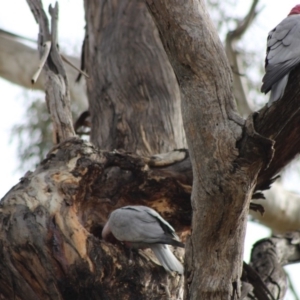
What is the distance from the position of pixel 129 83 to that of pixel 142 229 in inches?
56.7

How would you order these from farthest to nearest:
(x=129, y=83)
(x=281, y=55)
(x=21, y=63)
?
(x=21, y=63), (x=129, y=83), (x=281, y=55)

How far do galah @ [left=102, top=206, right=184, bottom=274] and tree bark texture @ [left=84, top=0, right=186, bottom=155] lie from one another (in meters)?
0.93

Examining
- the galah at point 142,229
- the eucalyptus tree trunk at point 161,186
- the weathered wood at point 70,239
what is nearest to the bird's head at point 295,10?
the eucalyptus tree trunk at point 161,186

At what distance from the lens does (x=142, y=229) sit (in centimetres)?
288

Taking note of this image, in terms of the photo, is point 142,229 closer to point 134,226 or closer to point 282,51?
point 134,226

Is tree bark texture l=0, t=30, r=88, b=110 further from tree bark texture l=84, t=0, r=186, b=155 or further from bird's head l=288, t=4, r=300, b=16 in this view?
bird's head l=288, t=4, r=300, b=16

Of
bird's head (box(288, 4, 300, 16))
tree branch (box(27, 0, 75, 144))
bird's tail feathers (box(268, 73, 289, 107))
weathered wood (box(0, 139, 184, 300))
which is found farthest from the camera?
tree branch (box(27, 0, 75, 144))

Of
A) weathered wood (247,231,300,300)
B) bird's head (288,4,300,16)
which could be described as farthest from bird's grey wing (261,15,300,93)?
weathered wood (247,231,300,300)

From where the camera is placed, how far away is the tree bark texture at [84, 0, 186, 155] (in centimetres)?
388

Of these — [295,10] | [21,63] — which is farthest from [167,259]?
[21,63]

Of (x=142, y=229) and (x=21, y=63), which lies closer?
(x=142, y=229)

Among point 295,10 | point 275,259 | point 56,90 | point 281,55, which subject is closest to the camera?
point 281,55

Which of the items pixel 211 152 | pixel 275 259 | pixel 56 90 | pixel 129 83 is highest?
pixel 129 83

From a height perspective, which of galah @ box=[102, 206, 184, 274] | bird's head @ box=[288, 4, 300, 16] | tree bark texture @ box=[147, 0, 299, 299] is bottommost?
galah @ box=[102, 206, 184, 274]
